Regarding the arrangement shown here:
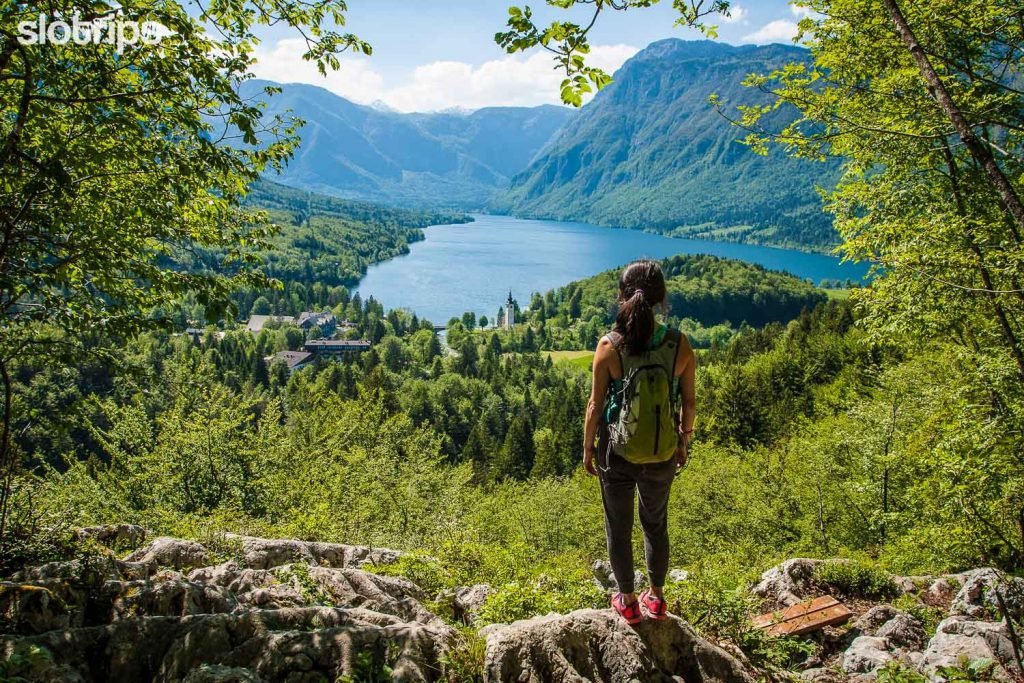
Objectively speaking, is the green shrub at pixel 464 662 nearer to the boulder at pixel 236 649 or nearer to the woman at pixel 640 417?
the boulder at pixel 236 649

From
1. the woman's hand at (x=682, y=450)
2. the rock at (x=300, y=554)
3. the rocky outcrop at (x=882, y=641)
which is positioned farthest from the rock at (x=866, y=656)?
the rock at (x=300, y=554)

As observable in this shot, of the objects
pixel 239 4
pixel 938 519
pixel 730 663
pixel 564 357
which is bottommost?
pixel 564 357

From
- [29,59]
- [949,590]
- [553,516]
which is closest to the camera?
[29,59]

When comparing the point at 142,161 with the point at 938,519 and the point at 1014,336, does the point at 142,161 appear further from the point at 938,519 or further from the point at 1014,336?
the point at 938,519

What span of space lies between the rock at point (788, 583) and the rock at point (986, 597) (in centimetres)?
181

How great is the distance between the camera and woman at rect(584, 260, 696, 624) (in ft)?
13.4

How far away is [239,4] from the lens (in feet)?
17.1

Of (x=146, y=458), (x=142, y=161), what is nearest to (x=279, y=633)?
(x=142, y=161)

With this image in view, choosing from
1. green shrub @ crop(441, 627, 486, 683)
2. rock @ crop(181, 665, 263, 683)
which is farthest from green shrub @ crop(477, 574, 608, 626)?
rock @ crop(181, 665, 263, 683)

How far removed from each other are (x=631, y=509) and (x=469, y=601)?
268 cm

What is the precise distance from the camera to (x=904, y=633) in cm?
646

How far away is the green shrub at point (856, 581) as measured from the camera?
8.63 metres

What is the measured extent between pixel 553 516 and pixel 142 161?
21678mm

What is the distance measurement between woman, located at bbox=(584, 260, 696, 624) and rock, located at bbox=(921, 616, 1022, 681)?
2.65m
